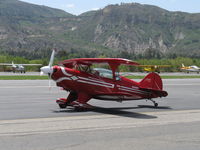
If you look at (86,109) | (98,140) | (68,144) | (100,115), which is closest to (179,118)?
(100,115)

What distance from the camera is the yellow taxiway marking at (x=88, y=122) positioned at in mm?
10406

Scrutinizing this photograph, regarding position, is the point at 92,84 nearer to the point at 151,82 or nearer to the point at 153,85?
the point at 151,82

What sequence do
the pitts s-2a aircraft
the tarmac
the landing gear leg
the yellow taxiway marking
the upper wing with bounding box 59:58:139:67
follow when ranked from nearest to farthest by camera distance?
1. the tarmac
2. the yellow taxiway marking
3. the upper wing with bounding box 59:58:139:67
4. the pitts s-2a aircraft
5. the landing gear leg

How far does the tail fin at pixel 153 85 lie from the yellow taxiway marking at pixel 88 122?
2190mm

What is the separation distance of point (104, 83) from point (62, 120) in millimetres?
3606

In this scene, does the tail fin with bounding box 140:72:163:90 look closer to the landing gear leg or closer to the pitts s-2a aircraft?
the pitts s-2a aircraft

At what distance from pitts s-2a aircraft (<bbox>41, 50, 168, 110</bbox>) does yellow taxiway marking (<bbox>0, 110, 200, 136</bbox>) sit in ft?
5.37

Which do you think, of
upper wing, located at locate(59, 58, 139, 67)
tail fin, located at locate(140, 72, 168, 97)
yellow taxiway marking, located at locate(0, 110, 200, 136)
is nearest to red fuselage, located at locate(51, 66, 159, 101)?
upper wing, located at locate(59, 58, 139, 67)

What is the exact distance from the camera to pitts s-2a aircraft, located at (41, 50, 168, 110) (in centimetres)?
1473

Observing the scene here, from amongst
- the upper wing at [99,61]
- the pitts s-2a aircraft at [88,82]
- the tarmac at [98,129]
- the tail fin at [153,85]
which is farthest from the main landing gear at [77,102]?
the tail fin at [153,85]

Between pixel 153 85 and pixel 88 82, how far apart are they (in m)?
3.28

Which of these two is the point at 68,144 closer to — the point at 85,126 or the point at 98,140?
the point at 98,140

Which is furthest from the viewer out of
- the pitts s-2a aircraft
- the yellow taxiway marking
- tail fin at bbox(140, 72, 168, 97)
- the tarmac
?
tail fin at bbox(140, 72, 168, 97)

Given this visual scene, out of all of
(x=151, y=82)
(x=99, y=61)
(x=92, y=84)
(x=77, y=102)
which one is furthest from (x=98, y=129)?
(x=151, y=82)
